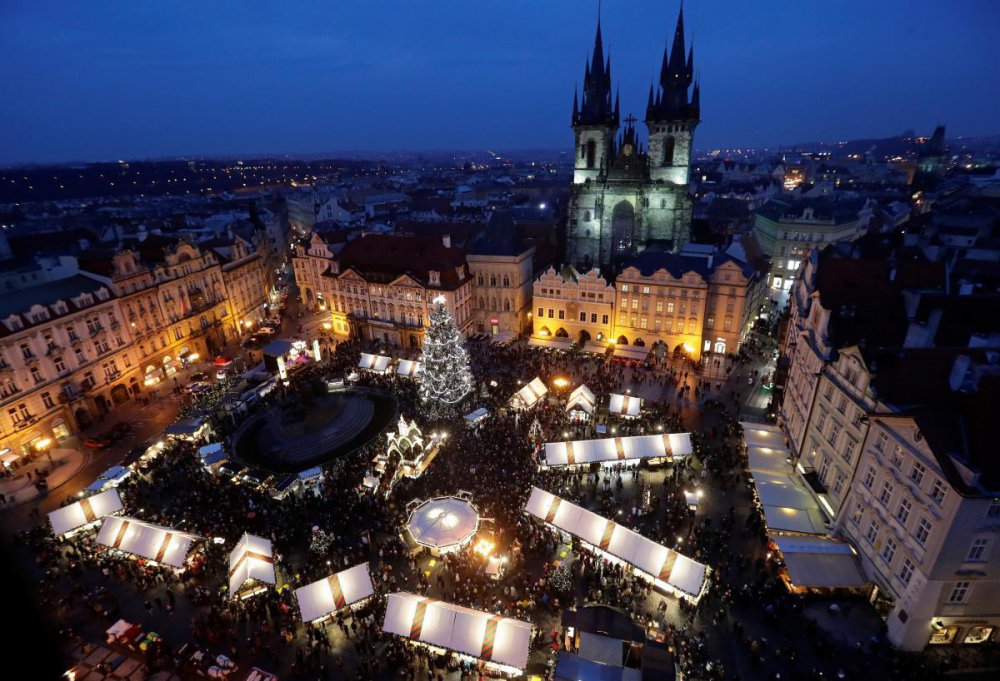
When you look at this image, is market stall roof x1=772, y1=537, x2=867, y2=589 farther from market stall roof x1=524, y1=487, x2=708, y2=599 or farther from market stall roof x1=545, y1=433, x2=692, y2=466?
market stall roof x1=545, y1=433, x2=692, y2=466

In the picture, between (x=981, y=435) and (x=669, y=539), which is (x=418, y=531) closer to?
(x=669, y=539)

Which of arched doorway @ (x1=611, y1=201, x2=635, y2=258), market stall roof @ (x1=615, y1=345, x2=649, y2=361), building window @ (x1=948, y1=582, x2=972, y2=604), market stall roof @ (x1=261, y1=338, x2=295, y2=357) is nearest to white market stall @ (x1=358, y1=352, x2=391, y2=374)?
market stall roof @ (x1=261, y1=338, x2=295, y2=357)

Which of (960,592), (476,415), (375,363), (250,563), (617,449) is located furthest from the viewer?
(375,363)

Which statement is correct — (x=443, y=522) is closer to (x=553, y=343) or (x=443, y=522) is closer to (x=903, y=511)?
(x=903, y=511)

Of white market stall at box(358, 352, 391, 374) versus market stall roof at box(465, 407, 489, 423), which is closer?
market stall roof at box(465, 407, 489, 423)

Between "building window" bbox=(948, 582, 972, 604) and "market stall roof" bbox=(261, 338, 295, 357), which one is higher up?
"market stall roof" bbox=(261, 338, 295, 357)

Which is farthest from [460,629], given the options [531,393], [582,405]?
[531,393]

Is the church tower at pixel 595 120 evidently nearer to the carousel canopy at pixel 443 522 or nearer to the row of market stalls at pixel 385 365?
the row of market stalls at pixel 385 365
